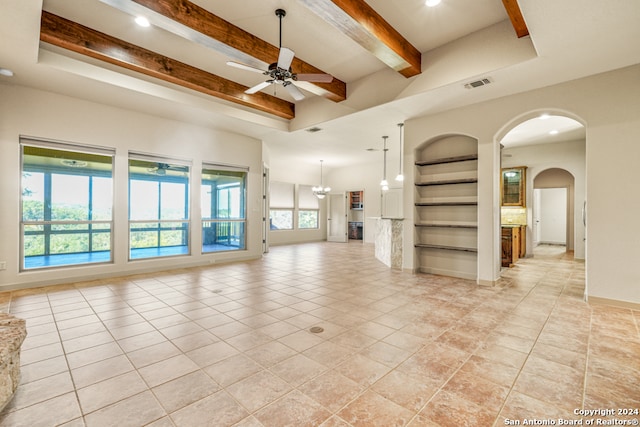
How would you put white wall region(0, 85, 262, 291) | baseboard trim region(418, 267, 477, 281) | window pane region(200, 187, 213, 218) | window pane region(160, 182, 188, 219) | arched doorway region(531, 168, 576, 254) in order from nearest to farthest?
white wall region(0, 85, 262, 291)
baseboard trim region(418, 267, 477, 281)
window pane region(160, 182, 188, 219)
window pane region(200, 187, 213, 218)
arched doorway region(531, 168, 576, 254)

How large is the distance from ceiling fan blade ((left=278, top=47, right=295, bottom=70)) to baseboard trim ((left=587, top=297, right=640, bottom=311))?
196 inches

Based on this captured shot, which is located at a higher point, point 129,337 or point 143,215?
point 143,215

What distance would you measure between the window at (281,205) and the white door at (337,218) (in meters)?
1.92

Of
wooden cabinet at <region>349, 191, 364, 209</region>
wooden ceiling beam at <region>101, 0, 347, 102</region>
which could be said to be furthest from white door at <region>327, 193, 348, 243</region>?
wooden ceiling beam at <region>101, 0, 347, 102</region>

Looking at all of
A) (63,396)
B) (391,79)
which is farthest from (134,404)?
(391,79)

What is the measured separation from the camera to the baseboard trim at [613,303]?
3.62 meters

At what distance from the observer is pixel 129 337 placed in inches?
110

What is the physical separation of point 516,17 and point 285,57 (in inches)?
103

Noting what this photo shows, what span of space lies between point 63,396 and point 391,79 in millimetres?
5405

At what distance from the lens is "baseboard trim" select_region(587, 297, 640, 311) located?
362cm

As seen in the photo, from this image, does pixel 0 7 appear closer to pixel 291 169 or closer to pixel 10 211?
pixel 10 211

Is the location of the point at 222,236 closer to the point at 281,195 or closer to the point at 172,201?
the point at 172,201

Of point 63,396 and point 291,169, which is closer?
point 63,396

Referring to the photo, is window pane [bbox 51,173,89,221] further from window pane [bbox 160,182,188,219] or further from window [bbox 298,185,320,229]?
window [bbox 298,185,320,229]
